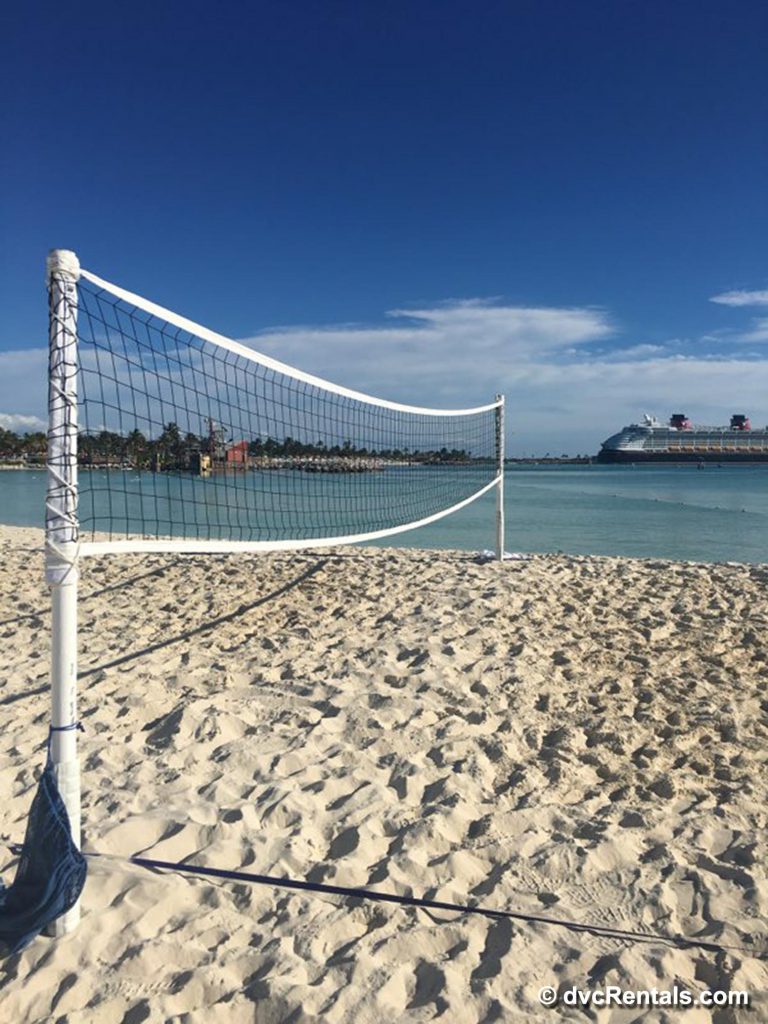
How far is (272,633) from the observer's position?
4918 mm

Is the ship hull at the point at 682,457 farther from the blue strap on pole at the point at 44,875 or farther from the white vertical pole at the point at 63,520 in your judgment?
the blue strap on pole at the point at 44,875

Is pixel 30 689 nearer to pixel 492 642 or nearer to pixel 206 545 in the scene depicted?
pixel 206 545

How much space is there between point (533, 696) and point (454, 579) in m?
2.78

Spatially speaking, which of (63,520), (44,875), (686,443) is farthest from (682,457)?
(44,875)

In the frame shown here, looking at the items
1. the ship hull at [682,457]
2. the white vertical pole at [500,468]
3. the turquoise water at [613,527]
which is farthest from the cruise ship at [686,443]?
the white vertical pole at [500,468]

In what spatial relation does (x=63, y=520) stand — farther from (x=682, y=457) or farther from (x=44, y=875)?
(x=682, y=457)

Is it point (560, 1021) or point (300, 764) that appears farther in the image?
point (300, 764)

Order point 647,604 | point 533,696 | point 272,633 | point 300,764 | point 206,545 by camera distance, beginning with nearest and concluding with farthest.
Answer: point 300,764 < point 206,545 < point 533,696 < point 272,633 < point 647,604

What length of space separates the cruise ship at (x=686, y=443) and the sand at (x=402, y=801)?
7059 centimetres

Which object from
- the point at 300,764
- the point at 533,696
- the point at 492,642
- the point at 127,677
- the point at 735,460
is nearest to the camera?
the point at 300,764

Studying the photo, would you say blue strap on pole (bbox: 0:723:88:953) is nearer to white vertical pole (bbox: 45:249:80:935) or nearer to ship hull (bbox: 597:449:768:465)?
white vertical pole (bbox: 45:249:80:935)

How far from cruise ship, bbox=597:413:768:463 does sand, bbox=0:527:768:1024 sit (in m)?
70.6

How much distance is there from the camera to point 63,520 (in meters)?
2.03

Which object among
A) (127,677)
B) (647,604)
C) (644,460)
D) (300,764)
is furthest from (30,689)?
(644,460)
